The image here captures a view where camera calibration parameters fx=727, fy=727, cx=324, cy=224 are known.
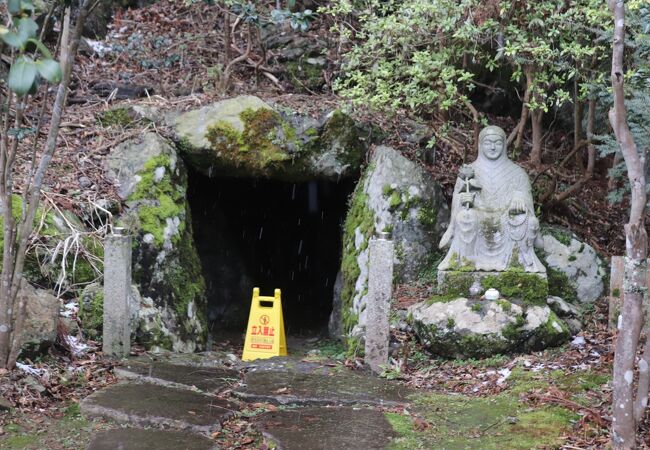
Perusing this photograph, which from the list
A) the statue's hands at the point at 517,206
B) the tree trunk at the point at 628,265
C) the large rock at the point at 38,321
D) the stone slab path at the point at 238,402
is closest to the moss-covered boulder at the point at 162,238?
the stone slab path at the point at 238,402

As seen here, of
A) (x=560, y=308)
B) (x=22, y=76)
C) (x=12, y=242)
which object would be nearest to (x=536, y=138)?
(x=560, y=308)

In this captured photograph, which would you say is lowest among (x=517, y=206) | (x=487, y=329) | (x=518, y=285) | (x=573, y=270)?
(x=487, y=329)

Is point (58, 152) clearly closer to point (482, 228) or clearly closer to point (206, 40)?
point (206, 40)

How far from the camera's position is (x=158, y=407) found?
17.4ft

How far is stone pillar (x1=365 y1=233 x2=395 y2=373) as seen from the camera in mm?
6625

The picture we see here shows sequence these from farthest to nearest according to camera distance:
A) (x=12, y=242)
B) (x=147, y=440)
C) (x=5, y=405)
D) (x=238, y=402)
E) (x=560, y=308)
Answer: (x=560, y=308), (x=238, y=402), (x=12, y=242), (x=5, y=405), (x=147, y=440)

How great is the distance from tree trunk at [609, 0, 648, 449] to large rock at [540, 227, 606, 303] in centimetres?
397

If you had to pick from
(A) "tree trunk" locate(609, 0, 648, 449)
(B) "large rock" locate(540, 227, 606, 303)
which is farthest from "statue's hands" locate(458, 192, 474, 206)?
(A) "tree trunk" locate(609, 0, 648, 449)

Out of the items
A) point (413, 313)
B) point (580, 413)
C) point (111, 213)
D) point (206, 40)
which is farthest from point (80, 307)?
point (206, 40)

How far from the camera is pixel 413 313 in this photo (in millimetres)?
7289

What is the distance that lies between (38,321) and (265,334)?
267 cm

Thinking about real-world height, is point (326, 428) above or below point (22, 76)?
below

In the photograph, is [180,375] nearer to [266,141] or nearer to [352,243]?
[352,243]

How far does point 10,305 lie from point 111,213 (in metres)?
2.85
